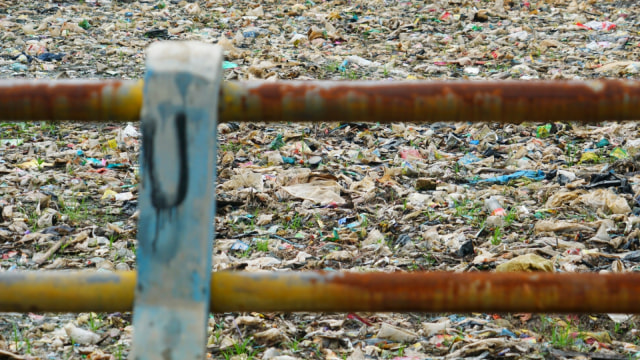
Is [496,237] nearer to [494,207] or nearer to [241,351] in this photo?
[494,207]

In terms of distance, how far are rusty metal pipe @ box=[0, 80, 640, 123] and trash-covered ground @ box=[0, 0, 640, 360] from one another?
1715 mm

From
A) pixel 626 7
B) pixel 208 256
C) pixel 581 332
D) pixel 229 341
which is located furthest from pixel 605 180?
pixel 626 7

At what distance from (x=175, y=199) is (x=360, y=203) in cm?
324

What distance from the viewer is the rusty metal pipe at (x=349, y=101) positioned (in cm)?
109

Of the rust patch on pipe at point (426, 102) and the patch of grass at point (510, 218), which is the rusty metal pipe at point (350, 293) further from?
the patch of grass at point (510, 218)

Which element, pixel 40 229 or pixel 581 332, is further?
pixel 40 229

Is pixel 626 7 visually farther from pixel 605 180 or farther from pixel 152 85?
pixel 152 85

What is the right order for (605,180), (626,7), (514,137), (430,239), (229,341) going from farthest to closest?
(626,7) → (514,137) → (605,180) → (430,239) → (229,341)

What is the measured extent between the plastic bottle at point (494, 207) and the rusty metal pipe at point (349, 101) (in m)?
2.96

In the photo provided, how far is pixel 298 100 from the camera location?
110 cm

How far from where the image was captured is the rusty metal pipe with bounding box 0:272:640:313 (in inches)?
44.0

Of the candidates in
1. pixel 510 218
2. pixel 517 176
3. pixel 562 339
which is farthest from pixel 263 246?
pixel 517 176

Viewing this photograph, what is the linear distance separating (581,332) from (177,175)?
84.9 inches

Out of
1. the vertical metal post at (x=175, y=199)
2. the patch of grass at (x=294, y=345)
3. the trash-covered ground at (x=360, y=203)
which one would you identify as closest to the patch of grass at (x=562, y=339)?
the trash-covered ground at (x=360, y=203)
